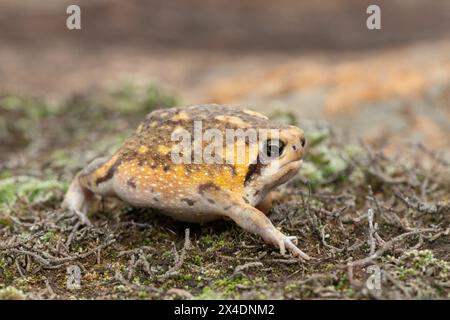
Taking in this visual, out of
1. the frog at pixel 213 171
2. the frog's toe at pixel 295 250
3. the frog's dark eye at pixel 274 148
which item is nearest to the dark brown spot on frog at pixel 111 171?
the frog at pixel 213 171

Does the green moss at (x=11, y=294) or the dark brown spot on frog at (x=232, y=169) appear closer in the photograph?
the green moss at (x=11, y=294)

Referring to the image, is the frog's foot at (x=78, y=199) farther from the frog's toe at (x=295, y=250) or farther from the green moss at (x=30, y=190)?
the frog's toe at (x=295, y=250)

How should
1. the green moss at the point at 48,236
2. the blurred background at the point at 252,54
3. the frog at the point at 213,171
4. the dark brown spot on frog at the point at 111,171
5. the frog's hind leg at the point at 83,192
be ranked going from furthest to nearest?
the blurred background at the point at 252,54 < the frog's hind leg at the point at 83,192 < the dark brown spot on frog at the point at 111,171 < the green moss at the point at 48,236 < the frog at the point at 213,171

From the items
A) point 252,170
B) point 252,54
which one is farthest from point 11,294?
point 252,54

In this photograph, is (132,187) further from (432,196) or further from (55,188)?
→ (432,196)

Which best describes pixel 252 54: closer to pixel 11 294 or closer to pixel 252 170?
pixel 252 170

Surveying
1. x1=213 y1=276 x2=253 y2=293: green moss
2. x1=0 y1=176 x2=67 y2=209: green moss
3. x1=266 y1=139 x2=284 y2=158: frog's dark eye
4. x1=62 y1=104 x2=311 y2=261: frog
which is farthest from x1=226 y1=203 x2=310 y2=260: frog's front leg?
x1=0 y1=176 x2=67 y2=209: green moss

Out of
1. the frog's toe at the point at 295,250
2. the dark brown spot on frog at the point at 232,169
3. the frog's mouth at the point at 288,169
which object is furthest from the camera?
the frog's mouth at the point at 288,169
